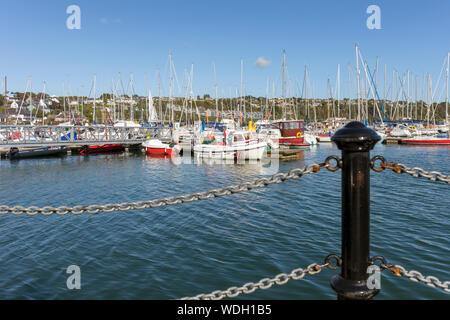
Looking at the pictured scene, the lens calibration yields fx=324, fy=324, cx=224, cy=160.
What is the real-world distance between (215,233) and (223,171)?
1421 cm

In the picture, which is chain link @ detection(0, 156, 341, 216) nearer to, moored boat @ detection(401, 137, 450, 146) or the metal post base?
the metal post base

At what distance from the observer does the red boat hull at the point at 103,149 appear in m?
39.7

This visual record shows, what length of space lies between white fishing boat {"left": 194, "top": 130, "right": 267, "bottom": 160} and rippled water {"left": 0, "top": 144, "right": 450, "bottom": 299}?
1237cm

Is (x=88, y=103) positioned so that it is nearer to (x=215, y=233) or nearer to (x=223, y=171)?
(x=223, y=171)

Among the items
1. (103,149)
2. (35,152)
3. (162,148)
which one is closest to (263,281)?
(162,148)

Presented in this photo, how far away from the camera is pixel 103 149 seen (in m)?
40.8

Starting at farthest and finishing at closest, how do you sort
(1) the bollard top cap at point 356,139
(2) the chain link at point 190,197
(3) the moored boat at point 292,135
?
(3) the moored boat at point 292,135 < (2) the chain link at point 190,197 < (1) the bollard top cap at point 356,139

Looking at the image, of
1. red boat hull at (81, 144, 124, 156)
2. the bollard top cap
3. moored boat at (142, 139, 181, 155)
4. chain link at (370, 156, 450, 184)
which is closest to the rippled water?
chain link at (370, 156, 450, 184)

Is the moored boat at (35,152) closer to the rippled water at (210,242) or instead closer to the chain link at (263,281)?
the rippled water at (210,242)

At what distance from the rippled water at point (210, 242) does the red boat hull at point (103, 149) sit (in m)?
22.6

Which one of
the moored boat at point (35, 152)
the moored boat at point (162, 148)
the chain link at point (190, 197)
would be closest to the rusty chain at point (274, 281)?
the chain link at point (190, 197)

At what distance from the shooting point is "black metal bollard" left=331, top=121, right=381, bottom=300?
218 cm
